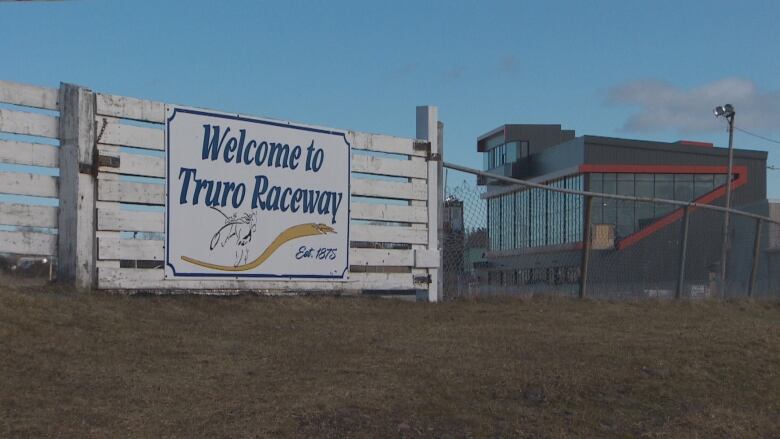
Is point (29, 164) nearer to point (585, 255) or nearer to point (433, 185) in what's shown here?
point (433, 185)

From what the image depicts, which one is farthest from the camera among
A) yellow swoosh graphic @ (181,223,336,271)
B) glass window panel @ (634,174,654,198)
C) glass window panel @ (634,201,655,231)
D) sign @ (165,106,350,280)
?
glass window panel @ (634,174,654,198)

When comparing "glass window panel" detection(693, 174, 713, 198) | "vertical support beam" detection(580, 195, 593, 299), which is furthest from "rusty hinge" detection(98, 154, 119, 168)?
"glass window panel" detection(693, 174, 713, 198)

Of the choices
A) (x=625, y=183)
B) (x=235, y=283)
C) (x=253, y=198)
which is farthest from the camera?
(x=625, y=183)

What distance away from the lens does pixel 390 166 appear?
10203mm

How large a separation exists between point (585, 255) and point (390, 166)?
3.55 m

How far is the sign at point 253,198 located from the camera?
27.5ft

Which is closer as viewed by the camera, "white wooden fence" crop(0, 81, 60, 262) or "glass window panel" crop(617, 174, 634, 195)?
"white wooden fence" crop(0, 81, 60, 262)

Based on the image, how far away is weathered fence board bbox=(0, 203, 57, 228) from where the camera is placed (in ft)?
24.2

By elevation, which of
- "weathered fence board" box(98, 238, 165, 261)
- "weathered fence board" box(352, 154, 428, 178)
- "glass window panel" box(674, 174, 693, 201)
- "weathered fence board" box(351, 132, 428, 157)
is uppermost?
"glass window panel" box(674, 174, 693, 201)

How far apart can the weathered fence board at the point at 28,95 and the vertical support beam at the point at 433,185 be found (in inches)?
169

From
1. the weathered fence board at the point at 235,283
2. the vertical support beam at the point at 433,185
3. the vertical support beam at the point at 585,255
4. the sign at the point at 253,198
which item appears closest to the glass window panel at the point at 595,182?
the vertical support beam at the point at 585,255

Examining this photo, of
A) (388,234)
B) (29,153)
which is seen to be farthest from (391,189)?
(29,153)

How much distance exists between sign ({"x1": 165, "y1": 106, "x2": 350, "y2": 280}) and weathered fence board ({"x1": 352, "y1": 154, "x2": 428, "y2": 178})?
22 cm

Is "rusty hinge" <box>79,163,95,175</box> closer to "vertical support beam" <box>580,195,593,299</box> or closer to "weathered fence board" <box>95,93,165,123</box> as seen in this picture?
"weathered fence board" <box>95,93,165,123</box>
